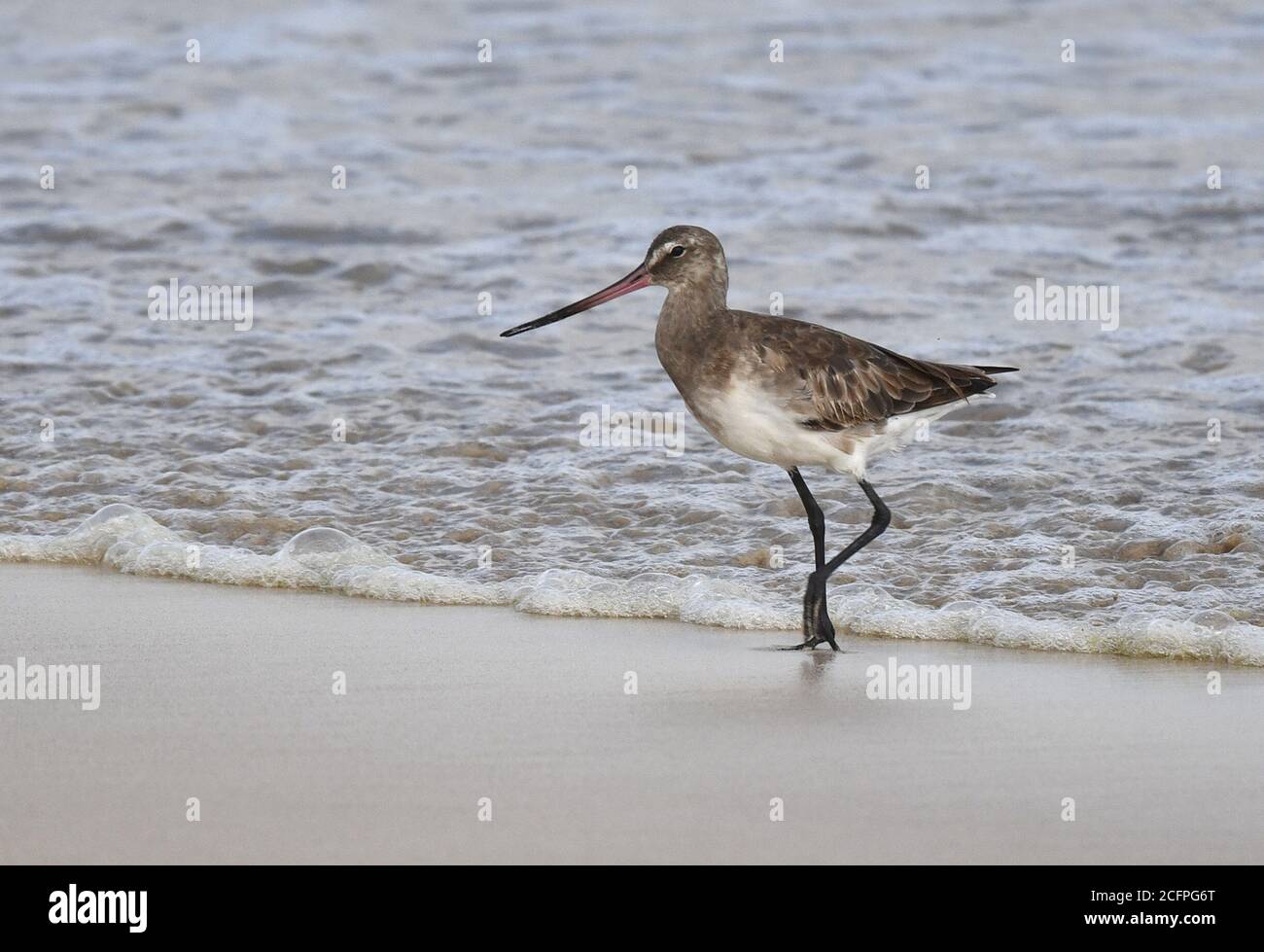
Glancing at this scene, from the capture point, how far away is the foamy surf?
5.64 metres

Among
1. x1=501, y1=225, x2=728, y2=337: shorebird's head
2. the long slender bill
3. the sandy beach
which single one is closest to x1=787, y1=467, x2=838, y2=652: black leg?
the sandy beach

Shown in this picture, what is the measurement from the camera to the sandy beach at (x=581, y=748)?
3967 mm

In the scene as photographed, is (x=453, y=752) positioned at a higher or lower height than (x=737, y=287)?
lower

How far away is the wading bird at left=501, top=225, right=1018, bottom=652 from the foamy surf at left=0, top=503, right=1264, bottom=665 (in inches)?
11.5

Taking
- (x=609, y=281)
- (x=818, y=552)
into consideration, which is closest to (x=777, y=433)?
(x=818, y=552)

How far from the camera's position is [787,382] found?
5828 mm

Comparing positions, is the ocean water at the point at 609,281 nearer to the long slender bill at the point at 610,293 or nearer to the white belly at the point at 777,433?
the white belly at the point at 777,433

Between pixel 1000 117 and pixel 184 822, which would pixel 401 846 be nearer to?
pixel 184 822

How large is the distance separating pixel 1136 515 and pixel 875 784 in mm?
2930

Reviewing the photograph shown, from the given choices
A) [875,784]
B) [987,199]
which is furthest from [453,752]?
[987,199]

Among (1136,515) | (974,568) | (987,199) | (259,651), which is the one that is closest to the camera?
(259,651)

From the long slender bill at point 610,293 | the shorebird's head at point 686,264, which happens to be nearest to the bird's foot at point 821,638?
the shorebird's head at point 686,264

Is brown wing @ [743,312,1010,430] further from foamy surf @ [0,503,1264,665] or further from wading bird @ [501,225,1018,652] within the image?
foamy surf @ [0,503,1264,665]

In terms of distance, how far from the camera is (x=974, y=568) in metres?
6.46
